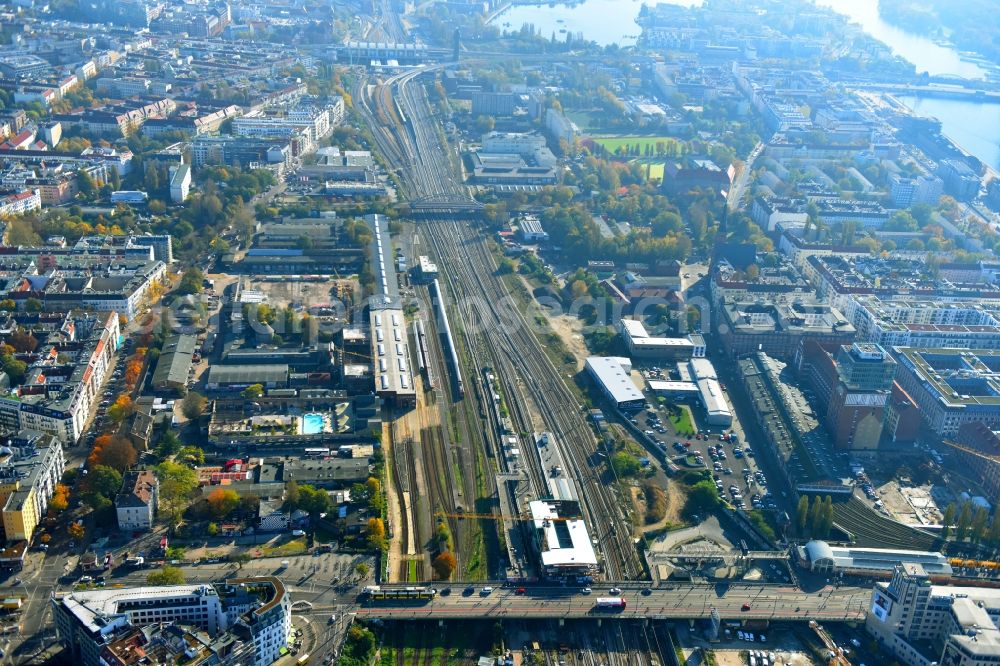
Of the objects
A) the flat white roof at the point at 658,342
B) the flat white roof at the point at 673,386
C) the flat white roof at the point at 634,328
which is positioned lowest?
the flat white roof at the point at 673,386

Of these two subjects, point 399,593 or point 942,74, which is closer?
point 399,593

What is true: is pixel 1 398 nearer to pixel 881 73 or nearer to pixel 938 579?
pixel 938 579

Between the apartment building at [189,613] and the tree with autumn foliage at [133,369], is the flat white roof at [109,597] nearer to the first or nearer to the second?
the apartment building at [189,613]

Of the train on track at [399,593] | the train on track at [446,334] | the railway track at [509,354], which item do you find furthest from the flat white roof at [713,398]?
the train on track at [399,593]

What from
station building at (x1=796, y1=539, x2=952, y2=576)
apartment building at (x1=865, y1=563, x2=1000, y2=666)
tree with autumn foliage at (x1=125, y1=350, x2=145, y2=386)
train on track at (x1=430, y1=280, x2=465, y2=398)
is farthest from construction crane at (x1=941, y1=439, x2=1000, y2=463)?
tree with autumn foliage at (x1=125, y1=350, x2=145, y2=386)

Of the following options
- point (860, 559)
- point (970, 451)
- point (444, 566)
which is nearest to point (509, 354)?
point (444, 566)

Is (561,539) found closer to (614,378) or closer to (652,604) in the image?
(652,604)

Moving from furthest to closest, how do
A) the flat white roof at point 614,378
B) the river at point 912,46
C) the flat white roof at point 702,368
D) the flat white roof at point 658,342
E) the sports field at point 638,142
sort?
the river at point 912,46, the sports field at point 638,142, the flat white roof at point 658,342, the flat white roof at point 702,368, the flat white roof at point 614,378

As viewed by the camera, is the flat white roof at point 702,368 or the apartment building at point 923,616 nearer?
the apartment building at point 923,616
